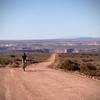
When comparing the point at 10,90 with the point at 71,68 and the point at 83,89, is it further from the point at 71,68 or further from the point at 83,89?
the point at 71,68

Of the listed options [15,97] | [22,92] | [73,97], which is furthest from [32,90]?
[73,97]

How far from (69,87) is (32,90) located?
2.34 meters

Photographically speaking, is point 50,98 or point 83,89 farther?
point 83,89

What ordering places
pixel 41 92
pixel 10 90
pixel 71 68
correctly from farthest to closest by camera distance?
pixel 71 68, pixel 10 90, pixel 41 92

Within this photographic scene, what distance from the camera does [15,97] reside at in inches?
643

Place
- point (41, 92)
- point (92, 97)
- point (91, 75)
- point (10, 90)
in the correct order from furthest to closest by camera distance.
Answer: point (91, 75) < point (10, 90) < point (41, 92) < point (92, 97)

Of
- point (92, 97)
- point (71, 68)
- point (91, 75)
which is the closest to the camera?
point (92, 97)

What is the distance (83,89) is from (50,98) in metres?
3.06

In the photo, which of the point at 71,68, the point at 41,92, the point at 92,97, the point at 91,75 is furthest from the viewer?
the point at 71,68

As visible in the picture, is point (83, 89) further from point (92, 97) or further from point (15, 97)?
point (15, 97)

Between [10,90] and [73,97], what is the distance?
4.89m

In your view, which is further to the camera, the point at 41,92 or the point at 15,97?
the point at 41,92

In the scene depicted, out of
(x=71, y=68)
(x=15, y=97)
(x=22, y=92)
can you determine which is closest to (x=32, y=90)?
(x=22, y=92)

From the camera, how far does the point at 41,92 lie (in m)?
17.6
